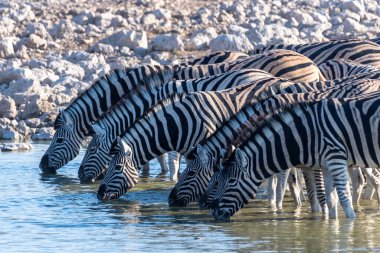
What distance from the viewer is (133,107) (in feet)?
54.8

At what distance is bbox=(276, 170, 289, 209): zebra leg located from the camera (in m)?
14.5

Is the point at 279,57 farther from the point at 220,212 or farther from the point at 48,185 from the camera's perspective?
the point at 220,212

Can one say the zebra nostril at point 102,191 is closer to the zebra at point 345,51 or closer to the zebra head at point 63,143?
the zebra head at point 63,143

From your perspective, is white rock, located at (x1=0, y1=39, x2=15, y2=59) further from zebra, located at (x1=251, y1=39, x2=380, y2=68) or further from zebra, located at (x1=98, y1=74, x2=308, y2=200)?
zebra, located at (x1=98, y1=74, x2=308, y2=200)

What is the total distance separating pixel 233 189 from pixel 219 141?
3.01 feet

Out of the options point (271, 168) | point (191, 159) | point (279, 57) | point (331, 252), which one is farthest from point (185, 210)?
point (279, 57)

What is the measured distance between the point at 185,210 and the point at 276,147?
1.62m

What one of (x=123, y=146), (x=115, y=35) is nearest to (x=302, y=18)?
(x=115, y=35)

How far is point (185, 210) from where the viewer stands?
1438 cm

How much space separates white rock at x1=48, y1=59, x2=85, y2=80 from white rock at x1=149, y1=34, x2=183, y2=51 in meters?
2.11

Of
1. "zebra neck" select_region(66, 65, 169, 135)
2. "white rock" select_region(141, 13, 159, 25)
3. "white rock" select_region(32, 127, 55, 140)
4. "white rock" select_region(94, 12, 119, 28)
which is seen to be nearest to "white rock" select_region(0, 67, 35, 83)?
"white rock" select_region(32, 127, 55, 140)

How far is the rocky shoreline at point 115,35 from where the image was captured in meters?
23.2

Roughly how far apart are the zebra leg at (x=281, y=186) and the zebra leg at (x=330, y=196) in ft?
3.51

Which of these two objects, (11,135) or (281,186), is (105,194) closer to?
(281,186)
